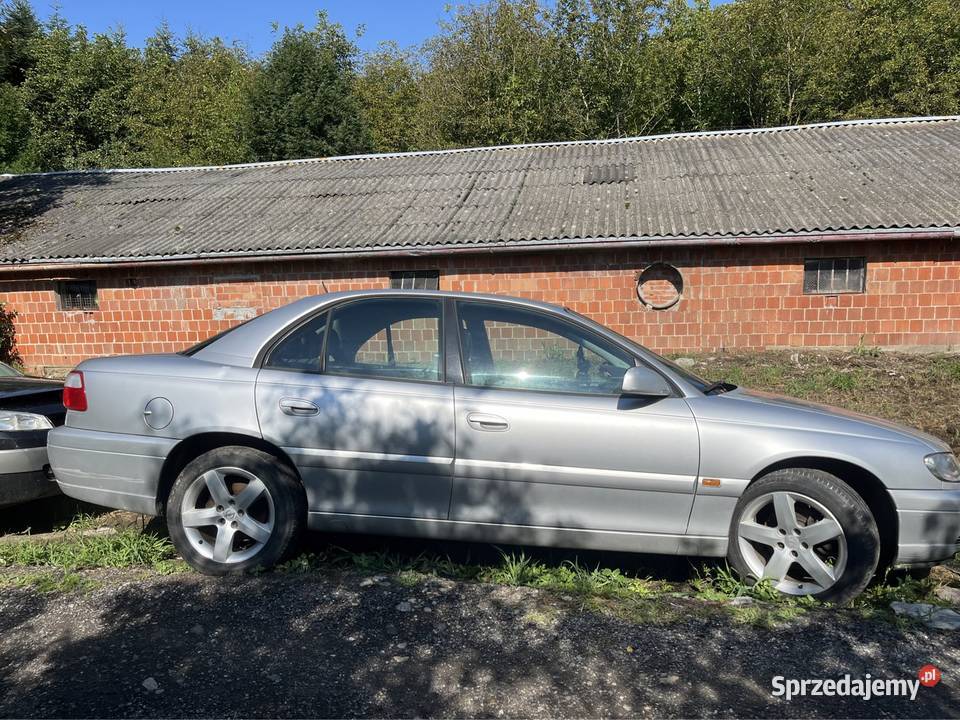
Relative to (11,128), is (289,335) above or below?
below

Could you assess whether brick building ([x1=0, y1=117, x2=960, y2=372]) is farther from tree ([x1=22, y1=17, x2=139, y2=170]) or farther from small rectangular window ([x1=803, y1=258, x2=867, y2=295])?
tree ([x1=22, y1=17, x2=139, y2=170])

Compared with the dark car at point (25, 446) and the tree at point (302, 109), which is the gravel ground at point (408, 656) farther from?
the tree at point (302, 109)

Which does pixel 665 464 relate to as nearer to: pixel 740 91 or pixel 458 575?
pixel 458 575

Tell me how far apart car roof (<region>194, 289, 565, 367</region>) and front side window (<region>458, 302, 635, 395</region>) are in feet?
0.28

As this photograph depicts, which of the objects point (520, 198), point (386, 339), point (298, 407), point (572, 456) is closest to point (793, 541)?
point (572, 456)

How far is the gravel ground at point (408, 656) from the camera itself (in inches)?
104

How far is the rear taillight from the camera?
13.6 feet

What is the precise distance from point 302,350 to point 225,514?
3.24 feet

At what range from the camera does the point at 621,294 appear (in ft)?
37.9

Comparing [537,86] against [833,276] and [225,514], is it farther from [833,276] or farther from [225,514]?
[225,514]

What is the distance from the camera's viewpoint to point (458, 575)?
12.9 ft

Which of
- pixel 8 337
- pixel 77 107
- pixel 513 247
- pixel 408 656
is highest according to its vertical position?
pixel 77 107

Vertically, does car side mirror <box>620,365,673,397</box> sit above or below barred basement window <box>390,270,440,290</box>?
below

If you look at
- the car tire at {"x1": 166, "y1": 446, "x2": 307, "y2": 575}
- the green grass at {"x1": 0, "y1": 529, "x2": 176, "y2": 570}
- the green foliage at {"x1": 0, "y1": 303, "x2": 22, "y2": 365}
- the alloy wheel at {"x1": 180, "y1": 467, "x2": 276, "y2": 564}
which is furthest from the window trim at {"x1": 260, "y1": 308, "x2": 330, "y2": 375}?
the green foliage at {"x1": 0, "y1": 303, "x2": 22, "y2": 365}
